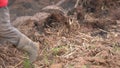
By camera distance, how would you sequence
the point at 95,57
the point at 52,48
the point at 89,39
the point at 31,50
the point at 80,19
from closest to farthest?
the point at 31,50 < the point at 95,57 < the point at 52,48 < the point at 89,39 < the point at 80,19

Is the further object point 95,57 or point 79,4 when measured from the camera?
point 79,4

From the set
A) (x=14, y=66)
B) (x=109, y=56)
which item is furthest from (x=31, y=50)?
(x=109, y=56)

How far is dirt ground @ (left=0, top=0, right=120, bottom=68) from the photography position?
4.86m

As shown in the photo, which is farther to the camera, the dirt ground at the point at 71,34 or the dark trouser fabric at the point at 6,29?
the dirt ground at the point at 71,34

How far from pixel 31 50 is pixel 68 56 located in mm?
672

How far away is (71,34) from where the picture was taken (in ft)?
19.5

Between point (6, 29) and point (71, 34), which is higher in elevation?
point (6, 29)

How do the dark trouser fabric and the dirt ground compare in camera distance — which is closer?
the dark trouser fabric

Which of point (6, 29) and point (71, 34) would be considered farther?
point (71, 34)

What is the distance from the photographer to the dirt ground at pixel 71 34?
16.0 ft

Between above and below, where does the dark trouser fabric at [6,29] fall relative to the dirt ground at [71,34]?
above

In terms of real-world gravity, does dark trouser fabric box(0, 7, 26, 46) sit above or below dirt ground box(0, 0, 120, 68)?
above

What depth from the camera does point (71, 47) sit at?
5.38 m

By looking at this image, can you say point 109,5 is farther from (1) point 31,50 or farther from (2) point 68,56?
(1) point 31,50
